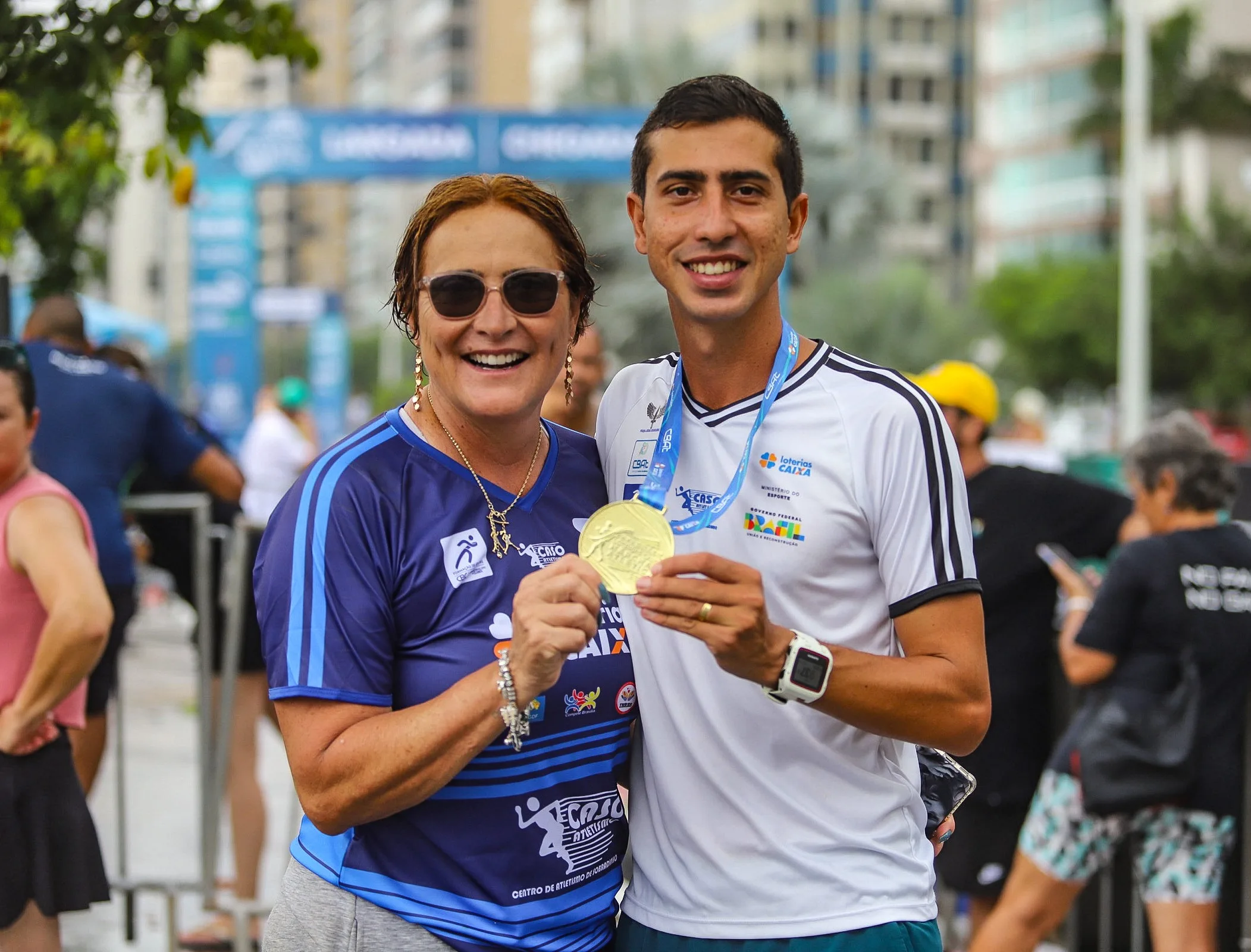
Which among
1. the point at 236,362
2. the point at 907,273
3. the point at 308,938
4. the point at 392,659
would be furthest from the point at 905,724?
the point at 907,273

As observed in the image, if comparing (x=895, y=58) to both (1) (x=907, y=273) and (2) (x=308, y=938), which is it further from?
(2) (x=308, y=938)

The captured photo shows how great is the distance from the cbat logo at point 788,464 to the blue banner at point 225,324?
48.9ft

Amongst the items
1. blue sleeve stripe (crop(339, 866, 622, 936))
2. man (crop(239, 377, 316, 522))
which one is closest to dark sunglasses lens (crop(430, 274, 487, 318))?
blue sleeve stripe (crop(339, 866, 622, 936))

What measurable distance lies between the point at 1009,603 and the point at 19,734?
3.32 meters

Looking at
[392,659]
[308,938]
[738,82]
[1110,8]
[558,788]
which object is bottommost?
[308,938]

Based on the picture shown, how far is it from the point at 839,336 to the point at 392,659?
111 ft

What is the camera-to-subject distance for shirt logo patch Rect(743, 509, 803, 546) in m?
2.48

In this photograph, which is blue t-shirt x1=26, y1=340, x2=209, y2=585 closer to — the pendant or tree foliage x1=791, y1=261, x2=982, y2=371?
the pendant

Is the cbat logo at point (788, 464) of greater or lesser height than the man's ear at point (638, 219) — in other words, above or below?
below

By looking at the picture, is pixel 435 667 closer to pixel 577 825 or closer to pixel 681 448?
pixel 577 825

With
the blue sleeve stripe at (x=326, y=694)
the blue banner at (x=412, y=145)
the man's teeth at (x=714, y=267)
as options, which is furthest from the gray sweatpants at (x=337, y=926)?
the blue banner at (x=412, y=145)

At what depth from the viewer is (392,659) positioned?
235 cm

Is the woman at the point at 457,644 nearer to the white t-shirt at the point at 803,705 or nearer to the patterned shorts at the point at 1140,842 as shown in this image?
the white t-shirt at the point at 803,705

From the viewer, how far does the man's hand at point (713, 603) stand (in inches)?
83.4
